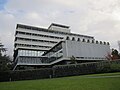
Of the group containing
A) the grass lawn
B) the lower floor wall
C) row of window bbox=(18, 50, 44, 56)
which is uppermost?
row of window bbox=(18, 50, 44, 56)

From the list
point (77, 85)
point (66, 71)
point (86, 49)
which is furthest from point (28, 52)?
point (77, 85)

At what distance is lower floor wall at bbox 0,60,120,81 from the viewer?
3668 cm

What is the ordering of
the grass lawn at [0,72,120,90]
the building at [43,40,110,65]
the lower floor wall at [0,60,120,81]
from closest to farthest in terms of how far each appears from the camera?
the grass lawn at [0,72,120,90], the lower floor wall at [0,60,120,81], the building at [43,40,110,65]

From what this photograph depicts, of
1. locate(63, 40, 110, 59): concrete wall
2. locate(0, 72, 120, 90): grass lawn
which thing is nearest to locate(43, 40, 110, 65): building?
locate(63, 40, 110, 59): concrete wall

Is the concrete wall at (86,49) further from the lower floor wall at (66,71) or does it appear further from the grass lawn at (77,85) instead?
the grass lawn at (77,85)

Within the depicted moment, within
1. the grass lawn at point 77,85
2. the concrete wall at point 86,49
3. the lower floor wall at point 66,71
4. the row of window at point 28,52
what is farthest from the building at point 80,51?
the grass lawn at point 77,85

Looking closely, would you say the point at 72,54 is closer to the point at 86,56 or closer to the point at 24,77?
the point at 86,56

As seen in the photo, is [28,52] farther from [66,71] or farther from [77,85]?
[77,85]

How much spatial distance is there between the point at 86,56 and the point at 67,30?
159 feet

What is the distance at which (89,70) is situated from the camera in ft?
126

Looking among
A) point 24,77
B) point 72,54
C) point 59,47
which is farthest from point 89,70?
point 59,47

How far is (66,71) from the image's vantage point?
1592 inches

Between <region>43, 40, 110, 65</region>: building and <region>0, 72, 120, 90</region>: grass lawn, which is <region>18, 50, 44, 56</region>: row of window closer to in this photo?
<region>43, 40, 110, 65</region>: building

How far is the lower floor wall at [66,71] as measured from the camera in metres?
36.7
